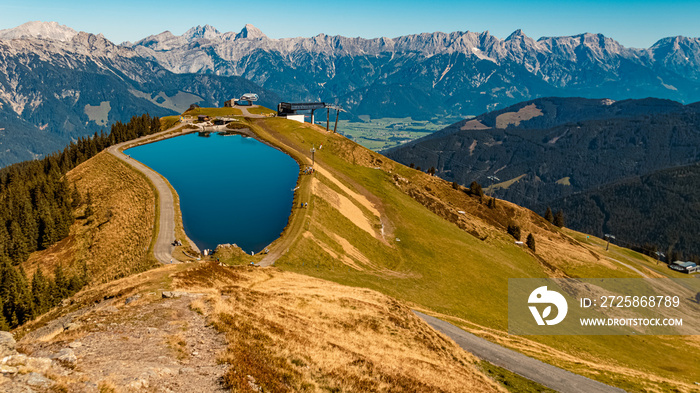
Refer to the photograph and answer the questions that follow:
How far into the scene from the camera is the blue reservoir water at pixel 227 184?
80050mm

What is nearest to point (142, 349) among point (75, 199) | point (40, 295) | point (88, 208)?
point (40, 295)

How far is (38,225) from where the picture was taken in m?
97.2

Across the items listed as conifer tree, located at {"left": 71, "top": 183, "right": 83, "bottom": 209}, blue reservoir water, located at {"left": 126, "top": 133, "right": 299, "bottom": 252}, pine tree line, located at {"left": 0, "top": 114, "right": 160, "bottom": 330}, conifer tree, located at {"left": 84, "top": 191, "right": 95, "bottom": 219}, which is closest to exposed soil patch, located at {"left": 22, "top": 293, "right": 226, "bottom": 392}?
blue reservoir water, located at {"left": 126, "top": 133, "right": 299, "bottom": 252}

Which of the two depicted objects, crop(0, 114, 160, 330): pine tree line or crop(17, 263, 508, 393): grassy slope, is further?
crop(0, 114, 160, 330): pine tree line

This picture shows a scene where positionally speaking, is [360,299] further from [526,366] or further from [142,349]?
[142,349]

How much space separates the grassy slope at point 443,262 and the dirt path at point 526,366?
2.90 metres

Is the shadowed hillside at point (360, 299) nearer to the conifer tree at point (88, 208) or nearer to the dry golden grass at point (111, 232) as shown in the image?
the dry golden grass at point (111, 232)

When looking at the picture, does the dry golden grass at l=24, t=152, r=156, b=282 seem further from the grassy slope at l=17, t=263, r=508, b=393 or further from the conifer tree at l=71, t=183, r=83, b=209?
the grassy slope at l=17, t=263, r=508, b=393

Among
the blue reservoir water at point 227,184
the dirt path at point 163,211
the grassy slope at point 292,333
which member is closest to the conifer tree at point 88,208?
the dirt path at point 163,211

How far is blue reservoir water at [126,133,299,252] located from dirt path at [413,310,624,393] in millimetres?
38876

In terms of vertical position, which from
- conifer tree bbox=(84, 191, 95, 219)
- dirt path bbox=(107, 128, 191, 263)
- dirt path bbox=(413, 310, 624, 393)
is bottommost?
dirt path bbox=(413, 310, 624, 393)

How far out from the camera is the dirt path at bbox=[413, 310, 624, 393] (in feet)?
144

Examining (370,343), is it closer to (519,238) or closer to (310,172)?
(310,172)

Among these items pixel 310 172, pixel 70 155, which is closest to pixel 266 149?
pixel 310 172
